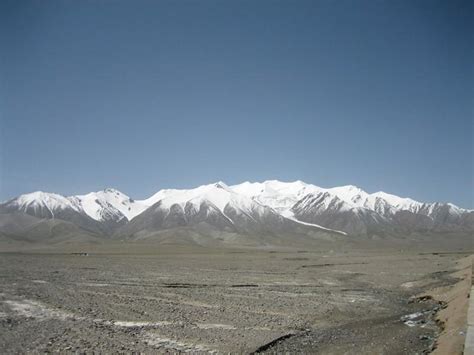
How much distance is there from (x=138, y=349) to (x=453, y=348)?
35.5ft

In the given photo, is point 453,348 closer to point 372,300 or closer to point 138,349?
point 138,349

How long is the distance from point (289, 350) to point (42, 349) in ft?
29.9

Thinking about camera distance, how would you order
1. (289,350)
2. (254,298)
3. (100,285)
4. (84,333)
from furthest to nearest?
(100,285), (254,298), (84,333), (289,350)

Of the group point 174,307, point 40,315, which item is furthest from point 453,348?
point 40,315

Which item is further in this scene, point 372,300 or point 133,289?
point 133,289

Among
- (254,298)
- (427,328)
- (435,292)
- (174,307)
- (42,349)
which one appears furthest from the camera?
(435,292)

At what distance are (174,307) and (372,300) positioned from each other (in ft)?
46.8

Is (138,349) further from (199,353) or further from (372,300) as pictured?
(372,300)

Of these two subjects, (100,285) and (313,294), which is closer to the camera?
(313,294)

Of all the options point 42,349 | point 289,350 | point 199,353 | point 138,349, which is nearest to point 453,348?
point 289,350

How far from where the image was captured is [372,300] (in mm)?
30422

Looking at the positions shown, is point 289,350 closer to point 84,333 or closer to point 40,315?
point 84,333

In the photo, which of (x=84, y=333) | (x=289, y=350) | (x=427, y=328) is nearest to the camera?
(x=289, y=350)

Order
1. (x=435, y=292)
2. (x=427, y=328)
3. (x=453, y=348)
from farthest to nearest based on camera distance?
(x=435, y=292) → (x=427, y=328) → (x=453, y=348)
